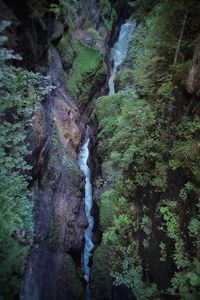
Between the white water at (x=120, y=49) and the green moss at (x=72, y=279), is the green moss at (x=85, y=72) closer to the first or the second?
the white water at (x=120, y=49)

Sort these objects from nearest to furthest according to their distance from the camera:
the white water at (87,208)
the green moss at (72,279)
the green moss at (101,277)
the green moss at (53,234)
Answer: the green moss at (101,277) < the green moss at (72,279) < the green moss at (53,234) < the white water at (87,208)

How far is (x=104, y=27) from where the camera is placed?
914 inches

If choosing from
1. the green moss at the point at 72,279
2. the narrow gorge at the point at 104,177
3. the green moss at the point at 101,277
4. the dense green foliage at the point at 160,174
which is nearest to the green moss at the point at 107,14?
the narrow gorge at the point at 104,177

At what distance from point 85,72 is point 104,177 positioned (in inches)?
333

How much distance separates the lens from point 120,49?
25.3 meters

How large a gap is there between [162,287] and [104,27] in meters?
20.4

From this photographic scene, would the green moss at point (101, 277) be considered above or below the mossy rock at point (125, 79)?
below

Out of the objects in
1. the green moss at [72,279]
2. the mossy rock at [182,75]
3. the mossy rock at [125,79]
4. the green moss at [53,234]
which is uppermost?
the mossy rock at [125,79]

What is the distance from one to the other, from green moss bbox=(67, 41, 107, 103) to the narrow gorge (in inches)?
86.7

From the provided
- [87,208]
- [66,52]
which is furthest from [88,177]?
[66,52]

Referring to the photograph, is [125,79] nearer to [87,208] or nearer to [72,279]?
[87,208]

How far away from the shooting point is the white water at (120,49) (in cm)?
2291

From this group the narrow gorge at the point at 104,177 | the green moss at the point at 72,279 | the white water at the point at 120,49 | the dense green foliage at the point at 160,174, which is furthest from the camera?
the white water at the point at 120,49

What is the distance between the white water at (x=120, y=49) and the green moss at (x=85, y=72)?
6.81ft
